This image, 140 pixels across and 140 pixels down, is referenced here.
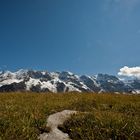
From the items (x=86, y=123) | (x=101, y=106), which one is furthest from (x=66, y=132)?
(x=101, y=106)

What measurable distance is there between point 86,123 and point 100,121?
52 cm

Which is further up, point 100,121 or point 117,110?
point 117,110

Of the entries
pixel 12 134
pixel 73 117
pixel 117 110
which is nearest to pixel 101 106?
pixel 117 110

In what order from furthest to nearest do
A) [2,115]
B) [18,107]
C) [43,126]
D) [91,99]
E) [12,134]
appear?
[91,99] → [18,107] → [2,115] → [43,126] → [12,134]

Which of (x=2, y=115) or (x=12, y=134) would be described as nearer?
(x=12, y=134)

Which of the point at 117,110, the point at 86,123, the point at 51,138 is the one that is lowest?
the point at 51,138

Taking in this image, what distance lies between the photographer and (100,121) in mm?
10945

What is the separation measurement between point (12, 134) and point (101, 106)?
628 cm

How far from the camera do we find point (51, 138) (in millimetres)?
9891

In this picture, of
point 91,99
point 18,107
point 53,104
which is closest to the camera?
point 18,107

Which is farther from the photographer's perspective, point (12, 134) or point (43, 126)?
point (43, 126)

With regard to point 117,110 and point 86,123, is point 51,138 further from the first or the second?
point 117,110

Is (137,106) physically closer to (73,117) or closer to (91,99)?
(91,99)

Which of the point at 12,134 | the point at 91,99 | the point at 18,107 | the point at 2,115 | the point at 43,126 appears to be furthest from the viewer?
the point at 91,99
